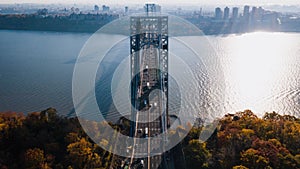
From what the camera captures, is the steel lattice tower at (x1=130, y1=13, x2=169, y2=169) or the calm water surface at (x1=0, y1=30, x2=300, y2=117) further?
the calm water surface at (x1=0, y1=30, x2=300, y2=117)

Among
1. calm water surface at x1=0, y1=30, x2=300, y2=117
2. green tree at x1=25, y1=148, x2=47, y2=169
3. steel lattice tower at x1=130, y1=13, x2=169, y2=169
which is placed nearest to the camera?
green tree at x1=25, y1=148, x2=47, y2=169

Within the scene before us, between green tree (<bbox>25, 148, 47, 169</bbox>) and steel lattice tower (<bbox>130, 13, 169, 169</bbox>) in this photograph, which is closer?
green tree (<bbox>25, 148, 47, 169</bbox>)

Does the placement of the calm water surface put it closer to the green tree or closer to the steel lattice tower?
the steel lattice tower

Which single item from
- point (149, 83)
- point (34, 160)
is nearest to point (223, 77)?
point (149, 83)

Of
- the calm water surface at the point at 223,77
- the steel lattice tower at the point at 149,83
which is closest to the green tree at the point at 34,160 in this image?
the steel lattice tower at the point at 149,83

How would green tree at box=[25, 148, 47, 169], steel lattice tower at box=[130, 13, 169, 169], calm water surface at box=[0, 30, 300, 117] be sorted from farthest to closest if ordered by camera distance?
calm water surface at box=[0, 30, 300, 117]
steel lattice tower at box=[130, 13, 169, 169]
green tree at box=[25, 148, 47, 169]

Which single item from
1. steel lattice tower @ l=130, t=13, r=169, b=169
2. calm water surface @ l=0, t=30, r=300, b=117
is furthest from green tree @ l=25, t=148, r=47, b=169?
calm water surface @ l=0, t=30, r=300, b=117

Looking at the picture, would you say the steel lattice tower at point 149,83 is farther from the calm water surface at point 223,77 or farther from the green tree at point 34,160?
the calm water surface at point 223,77

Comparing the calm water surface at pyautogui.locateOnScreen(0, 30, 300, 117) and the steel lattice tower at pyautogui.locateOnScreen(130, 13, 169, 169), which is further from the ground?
the steel lattice tower at pyautogui.locateOnScreen(130, 13, 169, 169)
